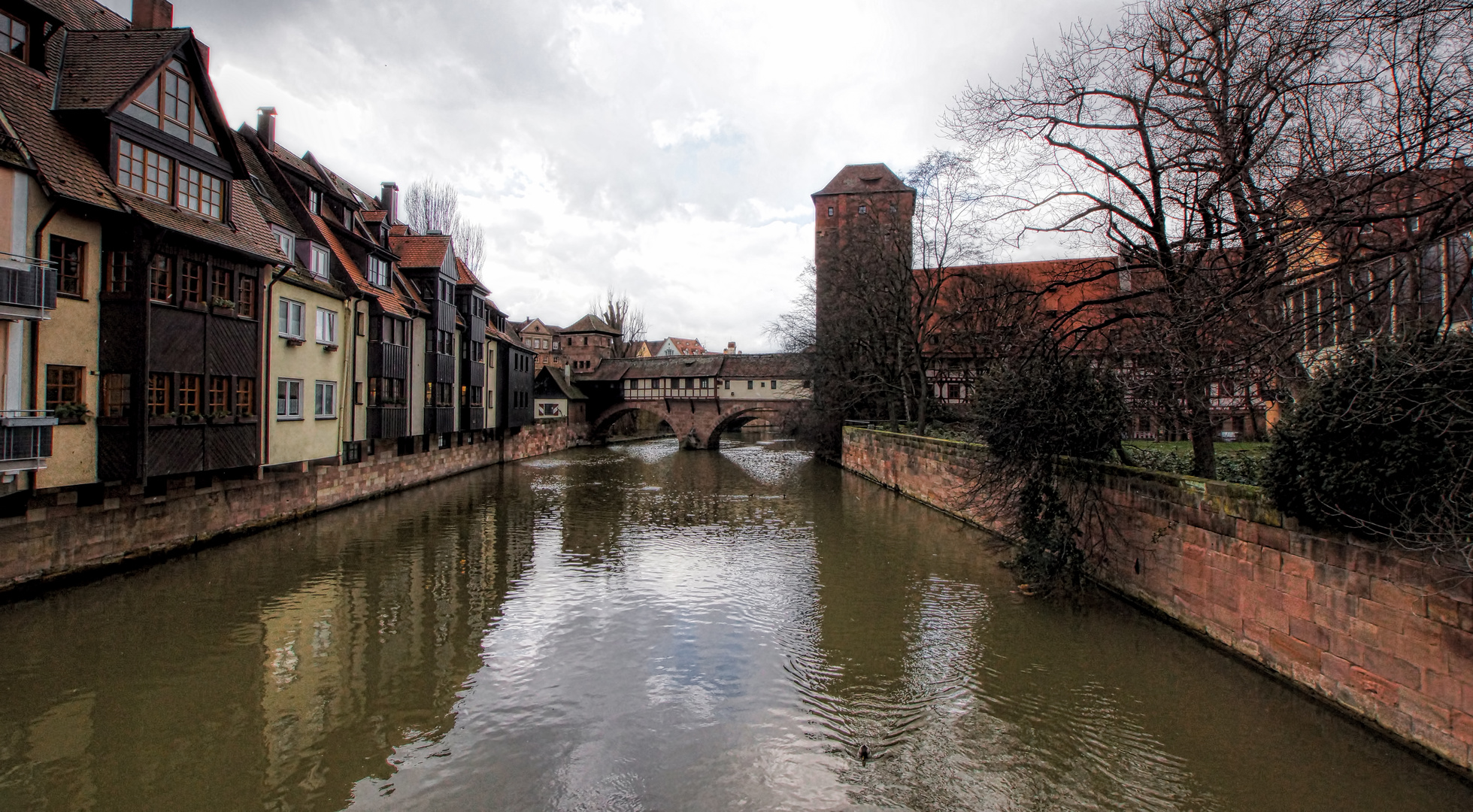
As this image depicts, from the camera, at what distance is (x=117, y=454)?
38.1ft

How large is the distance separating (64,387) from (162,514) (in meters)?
3.13

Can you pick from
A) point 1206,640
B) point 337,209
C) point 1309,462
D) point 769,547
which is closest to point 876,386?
point 769,547

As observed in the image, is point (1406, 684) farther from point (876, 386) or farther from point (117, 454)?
point (876, 386)

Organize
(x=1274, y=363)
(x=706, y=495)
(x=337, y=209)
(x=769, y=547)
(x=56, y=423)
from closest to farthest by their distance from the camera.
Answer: (x=1274, y=363)
(x=56, y=423)
(x=769, y=547)
(x=337, y=209)
(x=706, y=495)

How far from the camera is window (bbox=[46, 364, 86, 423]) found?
10789 millimetres

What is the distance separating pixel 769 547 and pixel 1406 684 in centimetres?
1061

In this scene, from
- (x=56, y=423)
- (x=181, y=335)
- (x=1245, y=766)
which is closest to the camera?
(x=1245, y=766)

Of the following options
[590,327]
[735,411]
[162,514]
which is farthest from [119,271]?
[590,327]

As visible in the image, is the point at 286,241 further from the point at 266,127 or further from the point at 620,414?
the point at 620,414

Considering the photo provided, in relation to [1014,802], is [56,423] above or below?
above

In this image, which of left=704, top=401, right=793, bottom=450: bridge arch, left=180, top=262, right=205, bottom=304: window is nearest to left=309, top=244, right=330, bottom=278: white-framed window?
left=180, top=262, right=205, bottom=304: window

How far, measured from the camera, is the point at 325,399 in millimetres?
18094

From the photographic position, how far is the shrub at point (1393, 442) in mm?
5465

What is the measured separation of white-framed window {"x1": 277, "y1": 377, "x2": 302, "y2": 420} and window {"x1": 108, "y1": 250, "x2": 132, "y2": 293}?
14.0ft
